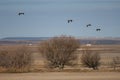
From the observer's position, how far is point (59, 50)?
226ft

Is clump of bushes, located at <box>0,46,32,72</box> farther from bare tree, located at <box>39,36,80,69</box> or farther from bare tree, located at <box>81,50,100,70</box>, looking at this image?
bare tree, located at <box>81,50,100,70</box>

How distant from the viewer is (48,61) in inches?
2677

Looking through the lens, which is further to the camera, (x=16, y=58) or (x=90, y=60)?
(x=90, y=60)

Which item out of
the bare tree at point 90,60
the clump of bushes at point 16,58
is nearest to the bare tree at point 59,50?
the bare tree at point 90,60

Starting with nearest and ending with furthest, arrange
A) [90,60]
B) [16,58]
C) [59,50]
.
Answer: [16,58] → [90,60] → [59,50]

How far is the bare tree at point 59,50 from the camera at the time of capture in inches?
2638

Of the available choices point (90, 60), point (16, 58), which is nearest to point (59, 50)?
point (90, 60)

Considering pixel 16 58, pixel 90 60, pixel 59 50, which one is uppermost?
pixel 59 50

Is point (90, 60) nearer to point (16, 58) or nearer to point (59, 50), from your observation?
point (59, 50)

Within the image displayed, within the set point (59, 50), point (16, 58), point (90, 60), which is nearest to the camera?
point (16, 58)

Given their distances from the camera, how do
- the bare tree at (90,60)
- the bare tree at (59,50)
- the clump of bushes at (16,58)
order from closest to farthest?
1. the clump of bushes at (16,58)
2. the bare tree at (90,60)
3. the bare tree at (59,50)

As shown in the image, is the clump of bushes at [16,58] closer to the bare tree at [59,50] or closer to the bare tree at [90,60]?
the bare tree at [59,50]

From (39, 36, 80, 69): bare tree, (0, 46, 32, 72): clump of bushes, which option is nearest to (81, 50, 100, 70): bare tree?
(39, 36, 80, 69): bare tree

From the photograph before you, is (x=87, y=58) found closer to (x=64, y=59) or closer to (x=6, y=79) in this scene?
(x=64, y=59)
